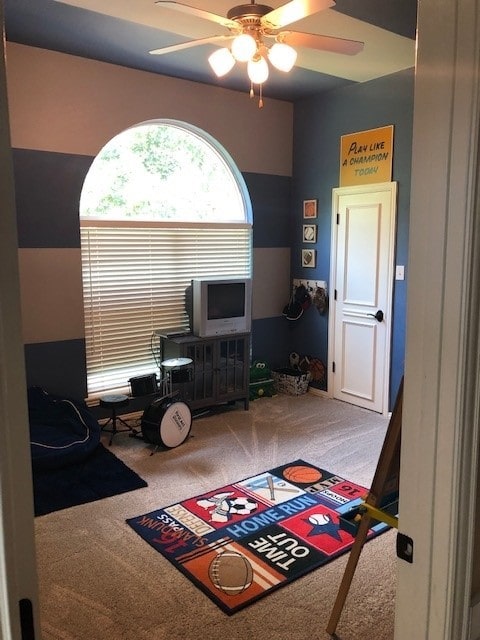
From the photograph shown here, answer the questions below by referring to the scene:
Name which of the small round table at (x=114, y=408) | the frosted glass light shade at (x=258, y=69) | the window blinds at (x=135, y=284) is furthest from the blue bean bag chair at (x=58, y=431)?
the frosted glass light shade at (x=258, y=69)

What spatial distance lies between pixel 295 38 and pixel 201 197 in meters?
2.54

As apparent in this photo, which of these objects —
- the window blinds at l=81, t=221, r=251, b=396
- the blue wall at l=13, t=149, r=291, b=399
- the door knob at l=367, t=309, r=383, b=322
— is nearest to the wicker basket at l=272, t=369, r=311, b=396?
the door knob at l=367, t=309, r=383, b=322

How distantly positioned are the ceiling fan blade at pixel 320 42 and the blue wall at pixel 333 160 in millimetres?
1785

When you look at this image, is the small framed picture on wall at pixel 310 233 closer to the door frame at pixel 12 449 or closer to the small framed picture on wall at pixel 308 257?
the small framed picture on wall at pixel 308 257

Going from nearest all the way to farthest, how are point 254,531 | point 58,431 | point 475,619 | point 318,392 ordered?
point 475,619, point 254,531, point 58,431, point 318,392

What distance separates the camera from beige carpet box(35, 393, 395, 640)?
7.64 ft

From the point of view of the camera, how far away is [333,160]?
5.32 m

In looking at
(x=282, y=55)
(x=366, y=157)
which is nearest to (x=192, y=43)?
(x=282, y=55)

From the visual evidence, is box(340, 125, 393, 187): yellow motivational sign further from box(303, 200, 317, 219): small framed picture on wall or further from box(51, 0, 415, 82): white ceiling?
box(51, 0, 415, 82): white ceiling

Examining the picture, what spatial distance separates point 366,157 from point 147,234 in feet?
6.96

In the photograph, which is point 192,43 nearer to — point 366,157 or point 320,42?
point 320,42

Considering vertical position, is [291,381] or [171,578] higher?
[291,381]

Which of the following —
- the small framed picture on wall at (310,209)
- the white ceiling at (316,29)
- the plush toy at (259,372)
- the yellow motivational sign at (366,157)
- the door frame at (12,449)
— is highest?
the white ceiling at (316,29)

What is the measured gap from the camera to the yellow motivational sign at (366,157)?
4.77 m
